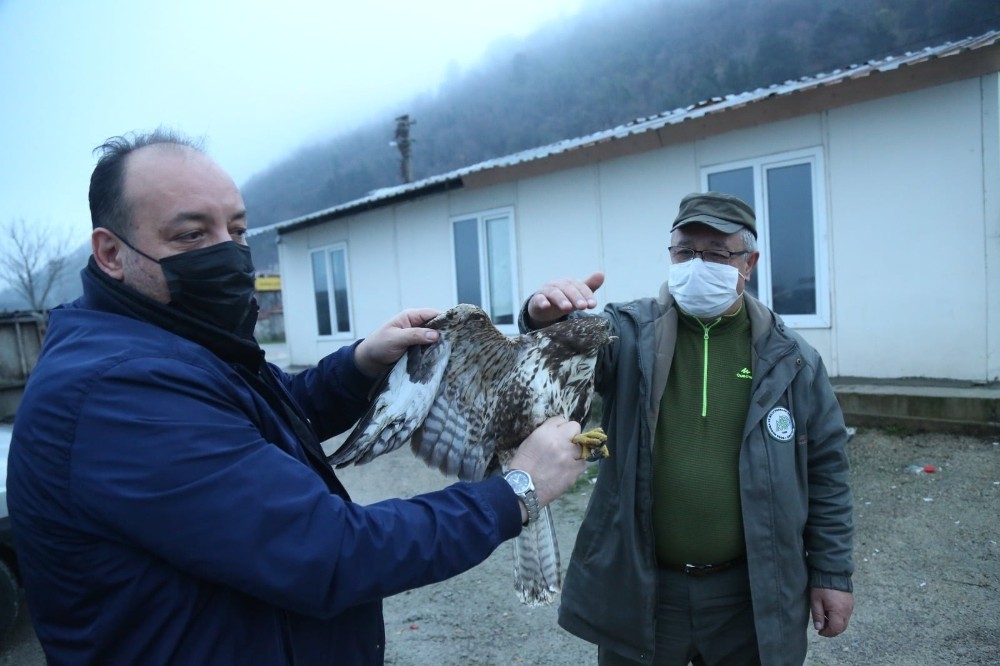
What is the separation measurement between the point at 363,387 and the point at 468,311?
45 cm

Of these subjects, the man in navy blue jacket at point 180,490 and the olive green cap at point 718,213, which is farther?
the olive green cap at point 718,213

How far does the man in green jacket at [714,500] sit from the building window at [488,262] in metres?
7.74

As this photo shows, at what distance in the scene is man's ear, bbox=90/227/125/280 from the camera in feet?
4.42

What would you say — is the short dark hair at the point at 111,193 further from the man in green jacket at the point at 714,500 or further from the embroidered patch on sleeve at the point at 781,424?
the embroidered patch on sleeve at the point at 781,424

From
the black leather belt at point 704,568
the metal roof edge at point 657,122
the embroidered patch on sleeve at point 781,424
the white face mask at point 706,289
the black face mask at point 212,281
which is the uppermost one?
the metal roof edge at point 657,122

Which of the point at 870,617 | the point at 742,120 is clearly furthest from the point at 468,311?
the point at 742,120

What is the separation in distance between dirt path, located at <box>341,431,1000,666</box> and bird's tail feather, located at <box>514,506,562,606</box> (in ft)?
5.45

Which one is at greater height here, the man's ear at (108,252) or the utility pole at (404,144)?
the utility pole at (404,144)

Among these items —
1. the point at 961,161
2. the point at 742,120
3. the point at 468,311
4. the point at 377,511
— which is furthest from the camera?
the point at 742,120

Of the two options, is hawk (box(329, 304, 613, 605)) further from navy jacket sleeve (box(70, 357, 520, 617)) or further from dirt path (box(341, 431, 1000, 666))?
dirt path (box(341, 431, 1000, 666))

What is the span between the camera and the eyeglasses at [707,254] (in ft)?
7.98

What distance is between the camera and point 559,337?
2188 mm

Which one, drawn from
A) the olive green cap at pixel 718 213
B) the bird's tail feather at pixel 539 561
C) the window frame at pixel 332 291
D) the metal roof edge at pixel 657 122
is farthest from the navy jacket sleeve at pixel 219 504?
the window frame at pixel 332 291

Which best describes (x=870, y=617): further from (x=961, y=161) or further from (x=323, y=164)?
(x=323, y=164)
